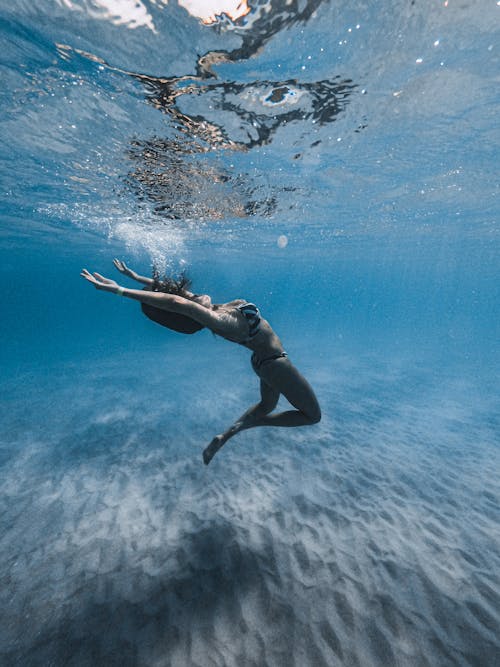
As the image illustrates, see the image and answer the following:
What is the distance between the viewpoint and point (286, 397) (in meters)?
4.68

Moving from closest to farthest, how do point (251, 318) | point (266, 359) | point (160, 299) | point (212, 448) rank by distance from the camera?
point (160, 299)
point (251, 318)
point (266, 359)
point (212, 448)

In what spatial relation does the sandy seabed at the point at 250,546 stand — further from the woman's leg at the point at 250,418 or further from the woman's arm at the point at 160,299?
the woman's arm at the point at 160,299

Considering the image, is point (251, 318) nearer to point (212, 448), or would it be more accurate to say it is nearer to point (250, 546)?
point (212, 448)

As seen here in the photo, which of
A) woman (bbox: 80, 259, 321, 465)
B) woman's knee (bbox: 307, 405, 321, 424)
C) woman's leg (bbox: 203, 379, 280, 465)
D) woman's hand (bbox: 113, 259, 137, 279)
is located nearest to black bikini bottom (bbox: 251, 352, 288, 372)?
woman (bbox: 80, 259, 321, 465)

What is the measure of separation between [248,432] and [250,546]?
5129 millimetres

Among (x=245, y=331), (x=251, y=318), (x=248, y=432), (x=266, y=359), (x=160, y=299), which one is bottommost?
(x=248, y=432)

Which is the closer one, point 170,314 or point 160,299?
point 160,299

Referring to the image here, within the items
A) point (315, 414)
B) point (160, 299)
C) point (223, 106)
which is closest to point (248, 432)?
point (315, 414)

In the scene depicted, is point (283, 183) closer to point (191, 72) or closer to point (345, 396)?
point (191, 72)

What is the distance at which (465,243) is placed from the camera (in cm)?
3200

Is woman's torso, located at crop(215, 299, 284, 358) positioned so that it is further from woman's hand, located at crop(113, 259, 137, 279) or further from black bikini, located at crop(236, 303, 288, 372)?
woman's hand, located at crop(113, 259, 137, 279)

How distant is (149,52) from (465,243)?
115 feet

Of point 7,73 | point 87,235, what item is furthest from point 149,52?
point 87,235

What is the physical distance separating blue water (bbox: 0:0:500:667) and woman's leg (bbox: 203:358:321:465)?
1.95 meters
